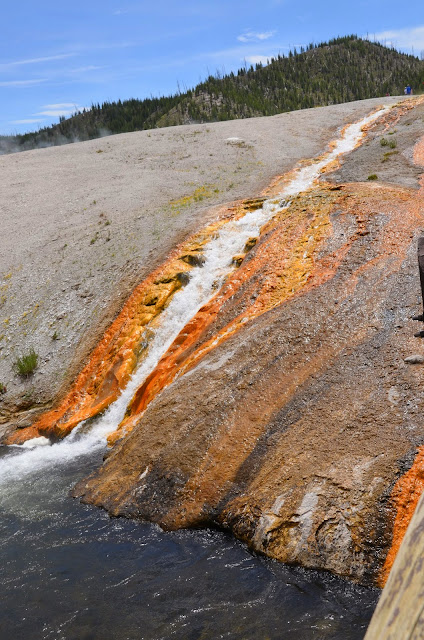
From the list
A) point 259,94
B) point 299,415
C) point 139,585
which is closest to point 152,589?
point 139,585

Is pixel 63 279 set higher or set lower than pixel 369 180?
lower

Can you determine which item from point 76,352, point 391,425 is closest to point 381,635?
point 391,425

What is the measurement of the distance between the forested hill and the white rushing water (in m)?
34.6

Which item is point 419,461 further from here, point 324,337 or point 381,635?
point 381,635

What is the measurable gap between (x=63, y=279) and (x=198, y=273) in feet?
13.3

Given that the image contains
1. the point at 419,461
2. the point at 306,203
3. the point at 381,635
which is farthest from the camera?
the point at 306,203

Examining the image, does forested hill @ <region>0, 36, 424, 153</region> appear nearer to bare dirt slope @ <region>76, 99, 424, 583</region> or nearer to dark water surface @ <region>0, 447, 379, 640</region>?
bare dirt slope @ <region>76, 99, 424, 583</region>

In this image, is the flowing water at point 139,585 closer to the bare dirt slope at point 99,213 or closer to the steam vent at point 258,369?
the steam vent at point 258,369

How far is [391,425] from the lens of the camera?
6668mm

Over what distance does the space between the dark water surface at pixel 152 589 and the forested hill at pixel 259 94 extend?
44542 millimetres

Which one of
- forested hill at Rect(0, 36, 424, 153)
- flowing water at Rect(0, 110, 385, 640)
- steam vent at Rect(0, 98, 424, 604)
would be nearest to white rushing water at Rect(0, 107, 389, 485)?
steam vent at Rect(0, 98, 424, 604)

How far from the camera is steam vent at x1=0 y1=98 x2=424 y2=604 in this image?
6312 millimetres

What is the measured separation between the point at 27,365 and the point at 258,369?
265 inches

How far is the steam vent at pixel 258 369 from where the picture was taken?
20.7 feet
